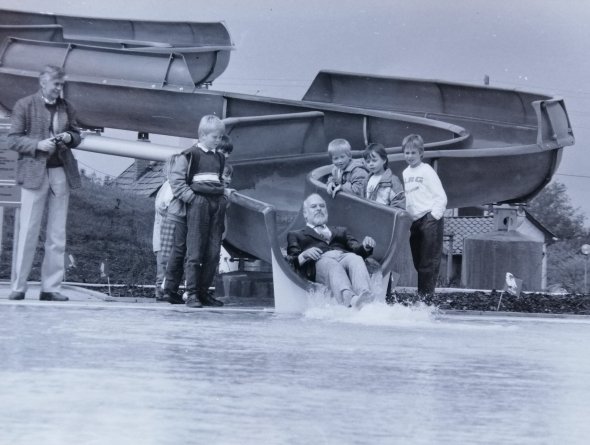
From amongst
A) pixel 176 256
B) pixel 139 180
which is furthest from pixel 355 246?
pixel 139 180

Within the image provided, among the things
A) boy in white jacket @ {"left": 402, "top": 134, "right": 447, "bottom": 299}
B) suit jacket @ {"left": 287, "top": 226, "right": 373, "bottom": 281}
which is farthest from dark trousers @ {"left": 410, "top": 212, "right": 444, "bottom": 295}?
suit jacket @ {"left": 287, "top": 226, "right": 373, "bottom": 281}

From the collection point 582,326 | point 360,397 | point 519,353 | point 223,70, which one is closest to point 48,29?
point 223,70

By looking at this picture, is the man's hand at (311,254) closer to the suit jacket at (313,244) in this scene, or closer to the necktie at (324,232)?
the suit jacket at (313,244)

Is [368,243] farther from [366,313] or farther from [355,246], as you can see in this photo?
[366,313]

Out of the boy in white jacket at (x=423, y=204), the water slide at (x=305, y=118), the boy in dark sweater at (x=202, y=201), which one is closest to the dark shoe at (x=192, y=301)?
the boy in dark sweater at (x=202, y=201)

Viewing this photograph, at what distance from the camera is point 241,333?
8.10 meters

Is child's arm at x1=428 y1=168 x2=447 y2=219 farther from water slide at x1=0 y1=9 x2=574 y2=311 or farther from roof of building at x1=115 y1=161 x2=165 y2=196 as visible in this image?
roof of building at x1=115 y1=161 x2=165 y2=196

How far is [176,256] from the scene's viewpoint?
1112 cm

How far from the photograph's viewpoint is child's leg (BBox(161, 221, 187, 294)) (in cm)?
1112

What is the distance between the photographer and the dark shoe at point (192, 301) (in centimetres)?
1055

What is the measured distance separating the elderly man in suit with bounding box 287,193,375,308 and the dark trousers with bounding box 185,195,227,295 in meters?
0.70

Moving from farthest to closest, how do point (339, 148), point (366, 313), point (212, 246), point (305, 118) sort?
point (305, 118) < point (339, 148) < point (212, 246) < point (366, 313)

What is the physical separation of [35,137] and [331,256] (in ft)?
7.81

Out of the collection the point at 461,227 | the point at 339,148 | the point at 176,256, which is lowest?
the point at 176,256
